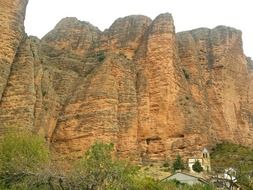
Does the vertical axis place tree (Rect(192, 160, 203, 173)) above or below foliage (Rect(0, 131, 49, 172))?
below

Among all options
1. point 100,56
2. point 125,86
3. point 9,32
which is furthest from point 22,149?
point 100,56

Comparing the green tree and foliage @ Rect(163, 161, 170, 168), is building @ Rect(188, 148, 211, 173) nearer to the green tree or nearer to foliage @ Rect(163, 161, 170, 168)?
foliage @ Rect(163, 161, 170, 168)

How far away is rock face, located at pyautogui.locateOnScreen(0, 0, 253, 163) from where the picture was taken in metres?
56.0

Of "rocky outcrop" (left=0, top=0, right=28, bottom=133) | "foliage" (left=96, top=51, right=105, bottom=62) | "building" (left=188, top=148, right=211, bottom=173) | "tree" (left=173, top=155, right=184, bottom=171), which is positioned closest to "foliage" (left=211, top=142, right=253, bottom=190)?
"building" (left=188, top=148, right=211, bottom=173)

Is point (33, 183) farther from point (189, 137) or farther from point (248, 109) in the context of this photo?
point (248, 109)

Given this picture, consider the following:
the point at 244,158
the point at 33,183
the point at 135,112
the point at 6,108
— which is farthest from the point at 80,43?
the point at 33,183

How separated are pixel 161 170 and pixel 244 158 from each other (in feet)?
40.9

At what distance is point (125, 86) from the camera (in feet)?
204

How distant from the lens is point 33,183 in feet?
88.7

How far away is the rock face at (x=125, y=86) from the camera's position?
184 ft

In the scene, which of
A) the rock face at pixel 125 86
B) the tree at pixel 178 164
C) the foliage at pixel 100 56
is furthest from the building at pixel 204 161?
the foliage at pixel 100 56

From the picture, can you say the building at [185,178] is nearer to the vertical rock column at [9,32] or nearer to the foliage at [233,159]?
the foliage at [233,159]

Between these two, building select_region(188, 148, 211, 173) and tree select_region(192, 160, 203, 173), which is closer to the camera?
tree select_region(192, 160, 203, 173)

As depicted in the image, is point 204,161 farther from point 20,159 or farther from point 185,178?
point 20,159
